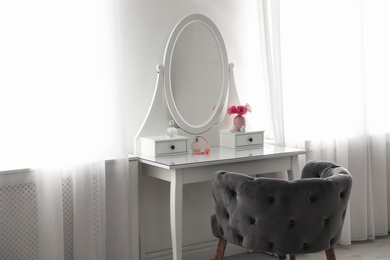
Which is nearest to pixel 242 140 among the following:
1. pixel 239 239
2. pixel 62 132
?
pixel 239 239

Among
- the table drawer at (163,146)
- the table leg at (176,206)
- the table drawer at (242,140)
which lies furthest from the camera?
the table drawer at (242,140)

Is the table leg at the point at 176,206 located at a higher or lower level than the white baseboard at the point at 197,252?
higher

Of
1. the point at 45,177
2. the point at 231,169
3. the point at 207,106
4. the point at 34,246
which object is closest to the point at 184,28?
the point at 207,106

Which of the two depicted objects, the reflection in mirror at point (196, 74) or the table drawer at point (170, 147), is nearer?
the table drawer at point (170, 147)

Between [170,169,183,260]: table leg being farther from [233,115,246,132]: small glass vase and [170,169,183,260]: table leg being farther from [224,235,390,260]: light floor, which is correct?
[224,235,390,260]: light floor

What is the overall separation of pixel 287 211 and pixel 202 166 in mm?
656

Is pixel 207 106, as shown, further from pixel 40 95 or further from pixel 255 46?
pixel 40 95

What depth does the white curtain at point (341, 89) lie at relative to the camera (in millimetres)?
3867

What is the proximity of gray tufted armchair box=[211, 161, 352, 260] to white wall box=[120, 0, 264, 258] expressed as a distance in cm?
84

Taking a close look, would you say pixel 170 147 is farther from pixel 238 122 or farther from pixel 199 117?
pixel 238 122

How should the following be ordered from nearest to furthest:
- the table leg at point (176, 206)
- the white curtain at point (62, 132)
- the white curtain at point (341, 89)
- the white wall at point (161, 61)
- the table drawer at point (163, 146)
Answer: the white curtain at point (62, 132) → the table leg at point (176, 206) → the table drawer at point (163, 146) → the white wall at point (161, 61) → the white curtain at point (341, 89)

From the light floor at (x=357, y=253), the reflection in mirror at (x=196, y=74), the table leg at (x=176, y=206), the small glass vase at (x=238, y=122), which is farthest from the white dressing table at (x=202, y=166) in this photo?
the light floor at (x=357, y=253)

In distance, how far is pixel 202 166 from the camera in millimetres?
3154

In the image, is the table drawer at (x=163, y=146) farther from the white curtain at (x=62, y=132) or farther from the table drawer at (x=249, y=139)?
the table drawer at (x=249, y=139)
